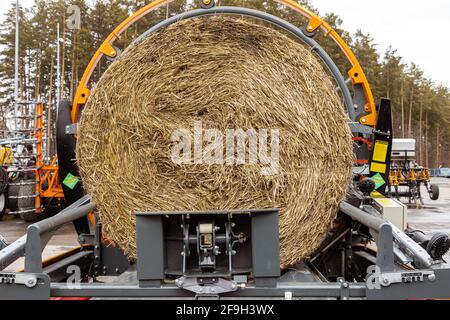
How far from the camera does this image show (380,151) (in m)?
3.63

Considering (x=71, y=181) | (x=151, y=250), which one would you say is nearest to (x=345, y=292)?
(x=151, y=250)

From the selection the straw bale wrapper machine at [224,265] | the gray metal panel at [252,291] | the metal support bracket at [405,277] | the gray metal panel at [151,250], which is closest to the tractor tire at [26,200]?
the straw bale wrapper machine at [224,265]

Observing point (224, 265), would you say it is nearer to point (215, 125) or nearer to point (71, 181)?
point (215, 125)

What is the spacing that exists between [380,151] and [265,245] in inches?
66.9

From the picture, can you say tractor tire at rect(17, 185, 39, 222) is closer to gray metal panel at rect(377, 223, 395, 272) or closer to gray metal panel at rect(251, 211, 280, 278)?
gray metal panel at rect(251, 211, 280, 278)

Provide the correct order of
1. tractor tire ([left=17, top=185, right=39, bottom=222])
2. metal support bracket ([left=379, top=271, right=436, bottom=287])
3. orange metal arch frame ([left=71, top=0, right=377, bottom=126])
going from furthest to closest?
1. tractor tire ([left=17, top=185, right=39, bottom=222])
2. orange metal arch frame ([left=71, top=0, right=377, bottom=126])
3. metal support bracket ([left=379, top=271, right=436, bottom=287])

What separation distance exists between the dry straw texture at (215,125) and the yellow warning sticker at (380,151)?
83cm

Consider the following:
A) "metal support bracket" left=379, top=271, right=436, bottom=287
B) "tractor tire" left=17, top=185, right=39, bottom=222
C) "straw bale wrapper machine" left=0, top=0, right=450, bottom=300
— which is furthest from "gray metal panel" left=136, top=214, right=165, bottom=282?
"tractor tire" left=17, top=185, right=39, bottom=222

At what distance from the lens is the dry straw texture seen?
2.75 meters

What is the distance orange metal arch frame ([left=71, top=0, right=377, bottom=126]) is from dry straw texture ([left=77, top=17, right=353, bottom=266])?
21.5 inches

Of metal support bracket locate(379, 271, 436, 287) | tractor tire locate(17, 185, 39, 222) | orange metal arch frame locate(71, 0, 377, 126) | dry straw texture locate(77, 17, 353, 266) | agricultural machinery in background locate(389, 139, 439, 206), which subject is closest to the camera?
metal support bracket locate(379, 271, 436, 287)

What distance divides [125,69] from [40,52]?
111 ft

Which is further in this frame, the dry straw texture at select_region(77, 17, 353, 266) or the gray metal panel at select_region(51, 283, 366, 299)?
the dry straw texture at select_region(77, 17, 353, 266)

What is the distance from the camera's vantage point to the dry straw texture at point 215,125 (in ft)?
9.04
